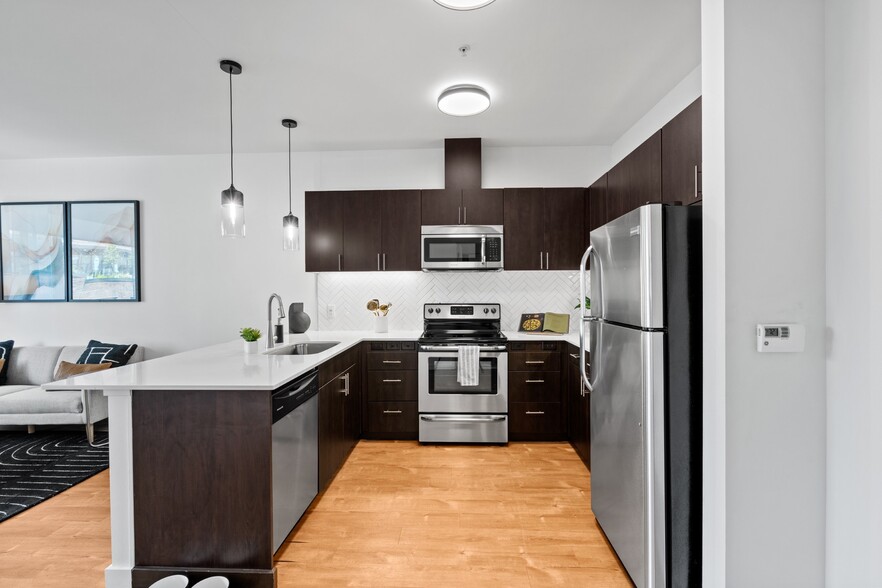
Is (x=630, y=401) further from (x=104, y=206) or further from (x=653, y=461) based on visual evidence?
(x=104, y=206)

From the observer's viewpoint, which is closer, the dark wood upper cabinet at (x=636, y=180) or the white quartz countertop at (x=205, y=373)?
the white quartz countertop at (x=205, y=373)

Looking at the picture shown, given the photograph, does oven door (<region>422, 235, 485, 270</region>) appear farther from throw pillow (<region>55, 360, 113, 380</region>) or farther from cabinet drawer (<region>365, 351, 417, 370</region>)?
throw pillow (<region>55, 360, 113, 380</region>)

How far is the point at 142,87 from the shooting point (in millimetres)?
2939

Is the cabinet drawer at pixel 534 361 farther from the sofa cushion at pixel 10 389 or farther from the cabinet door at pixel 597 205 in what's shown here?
the sofa cushion at pixel 10 389

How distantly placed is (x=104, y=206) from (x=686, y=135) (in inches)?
205

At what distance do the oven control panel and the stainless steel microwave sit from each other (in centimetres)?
42

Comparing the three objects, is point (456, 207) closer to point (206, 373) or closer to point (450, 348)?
point (450, 348)

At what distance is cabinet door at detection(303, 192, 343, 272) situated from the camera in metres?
4.09

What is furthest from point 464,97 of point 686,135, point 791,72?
point 791,72

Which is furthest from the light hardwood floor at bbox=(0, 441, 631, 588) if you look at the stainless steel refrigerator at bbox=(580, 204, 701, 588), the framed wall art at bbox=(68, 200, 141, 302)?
the framed wall art at bbox=(68, 200, 141, 302)

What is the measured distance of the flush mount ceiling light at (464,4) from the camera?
194 centimetres

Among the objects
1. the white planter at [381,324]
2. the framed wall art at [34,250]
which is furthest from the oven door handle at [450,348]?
the framed wall art at [34,250]

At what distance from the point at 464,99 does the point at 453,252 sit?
1.39 metres

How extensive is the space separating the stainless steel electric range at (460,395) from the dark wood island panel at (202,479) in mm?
1923
